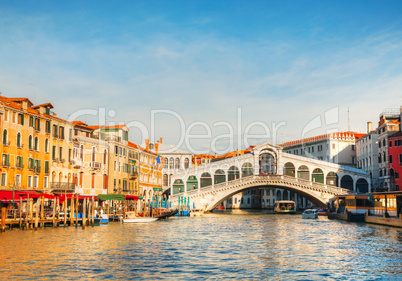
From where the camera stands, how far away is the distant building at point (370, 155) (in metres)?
67.3

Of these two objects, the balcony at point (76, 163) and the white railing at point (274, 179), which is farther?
the white railing at point (274, 179)

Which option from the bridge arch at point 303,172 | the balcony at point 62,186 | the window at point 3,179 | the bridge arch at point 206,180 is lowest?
the balcony at point 62,186

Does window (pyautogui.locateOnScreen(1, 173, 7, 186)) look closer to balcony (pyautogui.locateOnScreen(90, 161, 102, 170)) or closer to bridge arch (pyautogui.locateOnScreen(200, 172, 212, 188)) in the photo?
balcony (pyautogui.locateOnScreen(90, 161, 102, 170))

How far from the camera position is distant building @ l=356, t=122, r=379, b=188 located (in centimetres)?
6731

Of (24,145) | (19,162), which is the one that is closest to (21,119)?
(24,145)

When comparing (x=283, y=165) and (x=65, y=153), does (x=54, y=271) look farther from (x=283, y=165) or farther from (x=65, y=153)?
(x=283, y=165)

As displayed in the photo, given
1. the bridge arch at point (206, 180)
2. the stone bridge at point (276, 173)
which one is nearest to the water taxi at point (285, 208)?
the stone bridge at point (276, 173)

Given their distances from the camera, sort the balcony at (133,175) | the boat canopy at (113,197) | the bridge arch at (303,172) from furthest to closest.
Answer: the bridge arch at (303,172) < the balcony at (133,175) < the boat canopy at (113,197)

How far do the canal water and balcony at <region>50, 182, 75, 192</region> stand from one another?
1061cm

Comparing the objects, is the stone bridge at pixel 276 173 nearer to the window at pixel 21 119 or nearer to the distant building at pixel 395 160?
the distant building at pixel 395 160

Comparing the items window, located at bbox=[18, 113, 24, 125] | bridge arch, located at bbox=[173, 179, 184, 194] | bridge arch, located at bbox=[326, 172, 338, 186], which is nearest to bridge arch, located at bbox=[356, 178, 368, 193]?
bridge arch, located at bbox=[326, 172, 338, 186]

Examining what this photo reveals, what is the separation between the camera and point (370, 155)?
6944 centimetres

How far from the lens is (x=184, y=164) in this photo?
8662 centimetres

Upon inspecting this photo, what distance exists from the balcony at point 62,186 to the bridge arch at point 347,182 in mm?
38930
